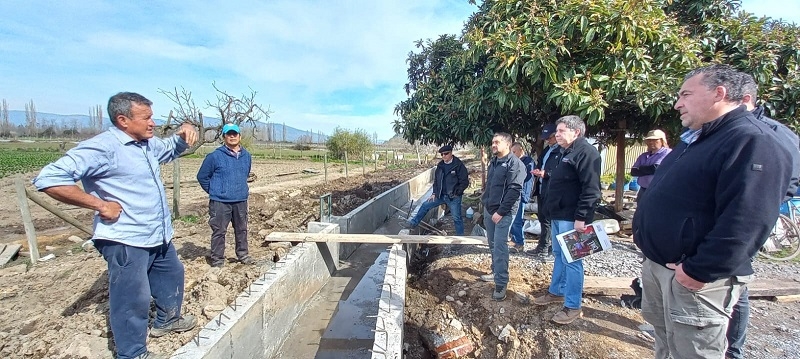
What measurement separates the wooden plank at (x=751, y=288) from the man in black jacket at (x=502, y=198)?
82cm

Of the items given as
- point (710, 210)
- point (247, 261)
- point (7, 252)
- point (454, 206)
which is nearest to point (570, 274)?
point (710, 210)

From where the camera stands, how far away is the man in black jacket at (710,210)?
1.52m

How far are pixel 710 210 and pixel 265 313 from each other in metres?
3.32

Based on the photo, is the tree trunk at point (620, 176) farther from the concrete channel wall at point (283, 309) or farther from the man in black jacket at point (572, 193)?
the concrete channel wall at point (283, 309)

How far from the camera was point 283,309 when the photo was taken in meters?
3.80

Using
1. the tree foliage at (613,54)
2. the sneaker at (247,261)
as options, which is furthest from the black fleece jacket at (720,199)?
the sneaker at (247,261)

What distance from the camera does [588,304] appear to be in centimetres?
345

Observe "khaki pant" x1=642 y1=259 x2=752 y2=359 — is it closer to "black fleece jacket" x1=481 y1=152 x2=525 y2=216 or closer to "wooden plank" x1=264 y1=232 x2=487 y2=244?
"black fleece jacket" x1=481 y1=152 x2=525 y2=216

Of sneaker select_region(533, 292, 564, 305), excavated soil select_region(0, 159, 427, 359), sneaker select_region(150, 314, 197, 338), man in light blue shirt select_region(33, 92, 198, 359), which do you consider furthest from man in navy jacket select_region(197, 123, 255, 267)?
sneaker select_region(533, 292, 564, 305)

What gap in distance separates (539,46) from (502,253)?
8.17 ft

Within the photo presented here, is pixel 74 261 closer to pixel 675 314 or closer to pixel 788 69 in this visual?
pixel 675 314

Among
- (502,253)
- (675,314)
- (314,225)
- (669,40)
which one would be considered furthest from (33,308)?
(669,40)

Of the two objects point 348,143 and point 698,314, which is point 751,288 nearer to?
point 698,314

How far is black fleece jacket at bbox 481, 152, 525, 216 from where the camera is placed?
351 centimetres
